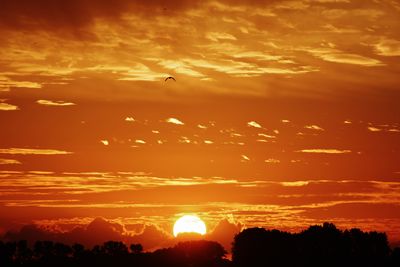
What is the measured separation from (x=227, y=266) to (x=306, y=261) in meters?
18.3

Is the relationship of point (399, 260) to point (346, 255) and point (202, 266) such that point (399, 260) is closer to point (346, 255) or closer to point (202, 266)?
point (346, 255)

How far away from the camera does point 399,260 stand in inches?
6727

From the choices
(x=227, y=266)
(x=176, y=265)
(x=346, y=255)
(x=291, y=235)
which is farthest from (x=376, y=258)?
(x=176, y=265)

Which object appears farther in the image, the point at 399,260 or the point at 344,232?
the point at 344,232

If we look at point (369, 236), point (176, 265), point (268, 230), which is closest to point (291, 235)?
point (268, 230)

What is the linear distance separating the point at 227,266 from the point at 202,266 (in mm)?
15414

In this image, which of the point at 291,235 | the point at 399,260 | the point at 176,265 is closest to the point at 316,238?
the point at 291,235

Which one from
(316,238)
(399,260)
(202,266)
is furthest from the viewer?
(202,266)

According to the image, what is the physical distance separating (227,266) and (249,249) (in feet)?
Answer: 23.0

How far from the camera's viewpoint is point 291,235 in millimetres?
185875

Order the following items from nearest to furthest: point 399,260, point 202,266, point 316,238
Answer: point 399,260 < point 316,238 < point 202,266

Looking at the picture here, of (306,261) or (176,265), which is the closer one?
(306,261)

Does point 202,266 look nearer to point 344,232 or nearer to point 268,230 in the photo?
point 268,230

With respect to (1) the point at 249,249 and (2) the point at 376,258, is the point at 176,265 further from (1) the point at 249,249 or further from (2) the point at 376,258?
(2) the point at 376,258
